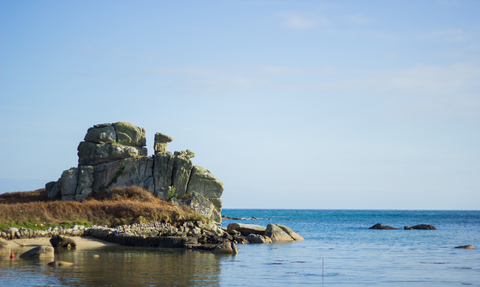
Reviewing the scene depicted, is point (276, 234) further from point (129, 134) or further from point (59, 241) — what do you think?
point (59, 241)

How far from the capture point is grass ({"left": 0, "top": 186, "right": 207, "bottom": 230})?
1458 inches

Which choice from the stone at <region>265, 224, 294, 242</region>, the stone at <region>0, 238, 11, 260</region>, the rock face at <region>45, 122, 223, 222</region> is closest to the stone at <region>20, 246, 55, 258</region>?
the stone at <region>0, 238, 11, 260</region>

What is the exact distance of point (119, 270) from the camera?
23.1 m

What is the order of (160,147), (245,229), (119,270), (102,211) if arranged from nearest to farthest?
(119,270)
(102,211)
(245,229)
(160,147)

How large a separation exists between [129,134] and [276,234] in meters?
20.6

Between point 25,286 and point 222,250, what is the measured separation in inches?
678

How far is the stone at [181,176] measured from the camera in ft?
161

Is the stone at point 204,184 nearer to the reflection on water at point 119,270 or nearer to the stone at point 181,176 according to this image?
the stone at point 181,176

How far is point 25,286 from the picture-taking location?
18.1 meters

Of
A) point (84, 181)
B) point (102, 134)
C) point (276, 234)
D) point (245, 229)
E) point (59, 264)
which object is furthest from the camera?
point (102, 134)

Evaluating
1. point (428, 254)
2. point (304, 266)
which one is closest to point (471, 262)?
point (428, 254)

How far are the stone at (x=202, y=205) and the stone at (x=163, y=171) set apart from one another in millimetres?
3229

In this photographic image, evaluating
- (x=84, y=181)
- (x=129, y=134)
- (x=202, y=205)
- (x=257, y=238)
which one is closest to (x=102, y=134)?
(x=129, y=134)

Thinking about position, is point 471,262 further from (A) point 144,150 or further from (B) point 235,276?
(A) point 144,150
